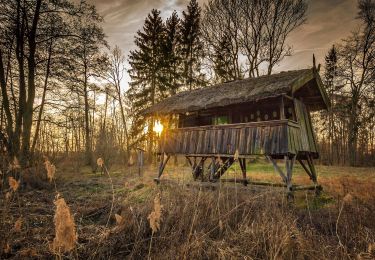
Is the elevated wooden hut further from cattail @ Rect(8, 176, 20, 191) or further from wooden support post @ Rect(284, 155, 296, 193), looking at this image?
cattail @ Rect(8, 176, 20, 191)

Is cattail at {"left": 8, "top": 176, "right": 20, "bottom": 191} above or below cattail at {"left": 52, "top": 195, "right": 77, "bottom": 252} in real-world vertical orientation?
above

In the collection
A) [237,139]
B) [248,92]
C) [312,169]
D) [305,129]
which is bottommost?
[312,169]

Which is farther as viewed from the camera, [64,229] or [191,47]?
[191,47]

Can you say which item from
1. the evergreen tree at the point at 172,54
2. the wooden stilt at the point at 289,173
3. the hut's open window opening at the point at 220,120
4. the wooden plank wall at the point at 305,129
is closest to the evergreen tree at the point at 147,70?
the evergreen tree at the point at 172,54

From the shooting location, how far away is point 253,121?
1305 centimetres

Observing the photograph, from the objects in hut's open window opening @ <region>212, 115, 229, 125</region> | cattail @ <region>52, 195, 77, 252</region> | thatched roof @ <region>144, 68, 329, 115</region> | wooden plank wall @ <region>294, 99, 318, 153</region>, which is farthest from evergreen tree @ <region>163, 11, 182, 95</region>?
cattail @ <region>52, 195, 77, 252</region>

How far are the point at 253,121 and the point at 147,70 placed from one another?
17.2 m

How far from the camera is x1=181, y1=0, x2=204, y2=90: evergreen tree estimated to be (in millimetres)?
27750

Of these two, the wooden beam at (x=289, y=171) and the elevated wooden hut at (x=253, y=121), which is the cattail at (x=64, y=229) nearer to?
the elevated wooden hut at (x=253, y=121)

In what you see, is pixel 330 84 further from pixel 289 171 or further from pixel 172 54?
pixel 289 171

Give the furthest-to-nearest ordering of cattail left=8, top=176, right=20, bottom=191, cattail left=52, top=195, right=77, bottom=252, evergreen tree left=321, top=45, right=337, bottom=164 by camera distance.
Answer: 1. evergreen tree left=321, top=45, right=337, bottom=164
2. cattail left=8, top=176, right=20, bottom=191
3. cattail left=52, top=195, right=77, bottom=252

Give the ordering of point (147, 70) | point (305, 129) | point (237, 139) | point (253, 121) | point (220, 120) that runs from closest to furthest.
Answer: point (237, 139)
point (305, 129)
point (253, 121)
point (220, 120)
point (147, 70)

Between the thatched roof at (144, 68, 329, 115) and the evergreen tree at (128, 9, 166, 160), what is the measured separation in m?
12.5

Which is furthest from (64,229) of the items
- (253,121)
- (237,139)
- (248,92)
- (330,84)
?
(330,84)
